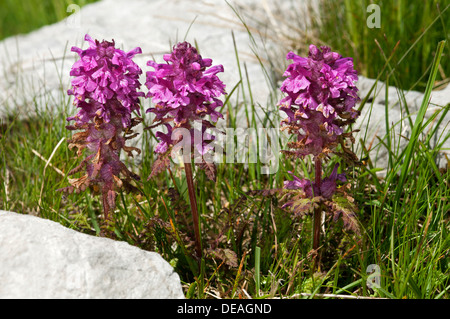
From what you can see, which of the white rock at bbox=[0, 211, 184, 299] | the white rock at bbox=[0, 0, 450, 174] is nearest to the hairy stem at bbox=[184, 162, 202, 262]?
the white rock at bbox=[0, 211, 184, 299]

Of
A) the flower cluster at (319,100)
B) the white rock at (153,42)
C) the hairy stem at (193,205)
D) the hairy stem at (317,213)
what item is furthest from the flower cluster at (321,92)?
the white rock at (153,42)

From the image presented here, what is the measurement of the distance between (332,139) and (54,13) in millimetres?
4788

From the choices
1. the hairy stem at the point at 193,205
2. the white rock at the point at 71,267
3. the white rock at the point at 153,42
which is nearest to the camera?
the white rock at the point at 71,267

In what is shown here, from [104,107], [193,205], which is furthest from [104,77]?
[193,205]

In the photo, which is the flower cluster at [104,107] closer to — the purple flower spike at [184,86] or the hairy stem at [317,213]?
the purple flower spike at [184,86]

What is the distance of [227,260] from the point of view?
7.36ft

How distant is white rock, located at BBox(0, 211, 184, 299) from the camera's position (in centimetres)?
183

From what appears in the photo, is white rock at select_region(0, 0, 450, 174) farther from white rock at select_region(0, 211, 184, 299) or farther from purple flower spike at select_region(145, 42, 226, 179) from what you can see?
white rock at select_region(0, 211, 184, 299)

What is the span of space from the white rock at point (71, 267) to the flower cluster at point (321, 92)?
2.57 ft

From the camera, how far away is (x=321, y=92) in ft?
6.77

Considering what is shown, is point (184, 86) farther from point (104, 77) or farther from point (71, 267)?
point (71, 267)

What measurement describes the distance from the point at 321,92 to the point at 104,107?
851mm

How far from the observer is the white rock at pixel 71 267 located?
1.83 m
